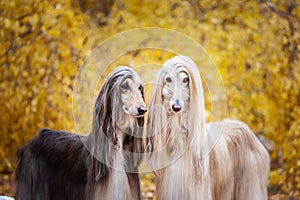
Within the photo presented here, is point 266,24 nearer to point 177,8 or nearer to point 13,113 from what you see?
point 177,8

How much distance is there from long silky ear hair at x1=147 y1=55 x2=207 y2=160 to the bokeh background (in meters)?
3.38

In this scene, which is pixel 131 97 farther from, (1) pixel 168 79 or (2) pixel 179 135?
(2) pixel 179 135

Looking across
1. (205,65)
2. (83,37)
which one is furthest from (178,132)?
(83,37)

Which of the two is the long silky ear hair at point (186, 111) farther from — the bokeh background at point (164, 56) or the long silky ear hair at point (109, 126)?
the bokeh background at point (164, 56)

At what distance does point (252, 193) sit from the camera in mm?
5094

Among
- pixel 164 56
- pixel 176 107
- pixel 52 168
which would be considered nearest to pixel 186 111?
pixel 176 107

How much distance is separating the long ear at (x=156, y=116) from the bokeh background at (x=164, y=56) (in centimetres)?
338

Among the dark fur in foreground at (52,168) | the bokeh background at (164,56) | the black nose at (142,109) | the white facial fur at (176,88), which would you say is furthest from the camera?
the bokeh background at (164,56)

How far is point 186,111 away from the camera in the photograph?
4.60m

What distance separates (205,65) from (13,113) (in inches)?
102

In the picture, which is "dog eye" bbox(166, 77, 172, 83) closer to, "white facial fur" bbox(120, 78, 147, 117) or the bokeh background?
"white facial fur" bbox(120, 78, 147, 117)

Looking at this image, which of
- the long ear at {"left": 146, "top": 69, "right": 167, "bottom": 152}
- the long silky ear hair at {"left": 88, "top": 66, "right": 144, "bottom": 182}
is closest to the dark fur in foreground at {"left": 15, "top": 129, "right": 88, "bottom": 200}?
the long silky ear hair at {"left": 88, "top": 66, "right": 144, "bottom": 182}

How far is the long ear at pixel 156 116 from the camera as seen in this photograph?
14.9 ft

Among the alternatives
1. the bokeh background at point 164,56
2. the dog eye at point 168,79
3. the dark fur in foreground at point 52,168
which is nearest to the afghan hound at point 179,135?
the dog eye at point 168,79
